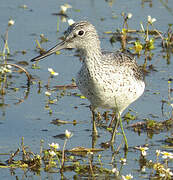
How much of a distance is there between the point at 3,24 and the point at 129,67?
196 inches

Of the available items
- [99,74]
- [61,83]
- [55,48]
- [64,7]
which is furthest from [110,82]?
[64,7]

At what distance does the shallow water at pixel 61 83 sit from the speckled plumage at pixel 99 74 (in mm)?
717

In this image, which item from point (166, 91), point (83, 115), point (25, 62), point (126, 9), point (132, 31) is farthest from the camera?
point (126, 9)

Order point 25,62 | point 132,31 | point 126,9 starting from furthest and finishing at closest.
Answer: point 126,9 → point 132,31 → point 25,62

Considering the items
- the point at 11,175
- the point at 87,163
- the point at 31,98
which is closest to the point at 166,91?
the point at 31,98

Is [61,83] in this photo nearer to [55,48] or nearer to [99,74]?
[55,48]

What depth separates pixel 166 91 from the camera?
10148mm

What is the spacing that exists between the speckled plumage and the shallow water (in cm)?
72

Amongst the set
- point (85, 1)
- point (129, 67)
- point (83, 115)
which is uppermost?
point (85, 1)

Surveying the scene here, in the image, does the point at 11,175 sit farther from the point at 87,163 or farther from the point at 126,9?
the point at 126,9

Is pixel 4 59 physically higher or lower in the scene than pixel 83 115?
higher

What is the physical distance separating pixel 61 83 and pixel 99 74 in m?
2.46

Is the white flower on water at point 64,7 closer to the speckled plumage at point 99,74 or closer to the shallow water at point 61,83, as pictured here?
the shallow water at point 61,83

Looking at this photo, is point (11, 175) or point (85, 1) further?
point (85, 1)
